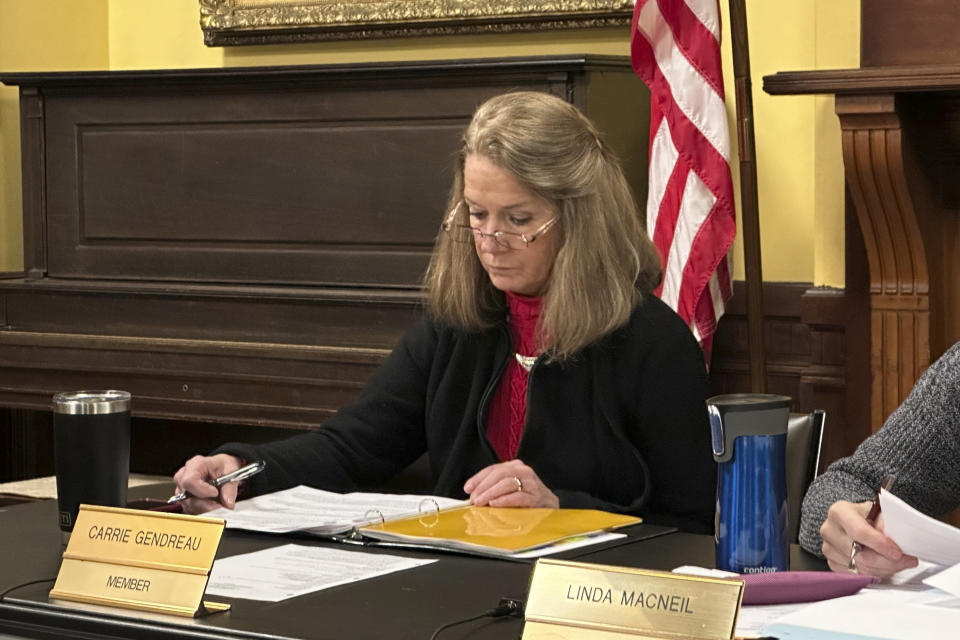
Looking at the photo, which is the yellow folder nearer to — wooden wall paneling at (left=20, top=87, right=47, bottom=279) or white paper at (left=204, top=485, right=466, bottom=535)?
white paper at (left=204, top=485, right=466, bottom=535)

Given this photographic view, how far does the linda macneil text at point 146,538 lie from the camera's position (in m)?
1.55

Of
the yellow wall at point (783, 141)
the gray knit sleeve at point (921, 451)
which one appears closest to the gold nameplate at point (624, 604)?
the gray knit sleeve at point (921, 451)

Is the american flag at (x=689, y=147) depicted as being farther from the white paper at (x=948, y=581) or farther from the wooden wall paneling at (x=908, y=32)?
the white paper at (x=948, y=581)

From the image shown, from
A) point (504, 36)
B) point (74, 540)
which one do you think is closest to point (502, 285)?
point (74, 540)

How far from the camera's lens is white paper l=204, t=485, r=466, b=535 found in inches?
77.6

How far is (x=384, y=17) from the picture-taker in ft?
14.9

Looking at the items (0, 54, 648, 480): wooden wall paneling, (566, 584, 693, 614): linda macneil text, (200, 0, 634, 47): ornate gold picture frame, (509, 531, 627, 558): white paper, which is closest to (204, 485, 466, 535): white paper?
(509, 531, 627, 558): white paper

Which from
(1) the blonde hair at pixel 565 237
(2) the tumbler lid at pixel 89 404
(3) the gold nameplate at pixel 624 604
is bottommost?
(3) the gold nameplate at pixel 624 604

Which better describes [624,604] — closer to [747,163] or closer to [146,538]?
[146,538]

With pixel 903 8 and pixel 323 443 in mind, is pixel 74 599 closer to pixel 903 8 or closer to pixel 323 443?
pixel 323 443

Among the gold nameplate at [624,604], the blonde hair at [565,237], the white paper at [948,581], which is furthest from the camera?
the blonde hair at [565,237]

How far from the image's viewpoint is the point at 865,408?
3.66 m

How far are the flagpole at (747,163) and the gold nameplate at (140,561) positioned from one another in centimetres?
230

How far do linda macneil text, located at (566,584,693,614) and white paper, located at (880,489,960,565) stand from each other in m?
0.33
